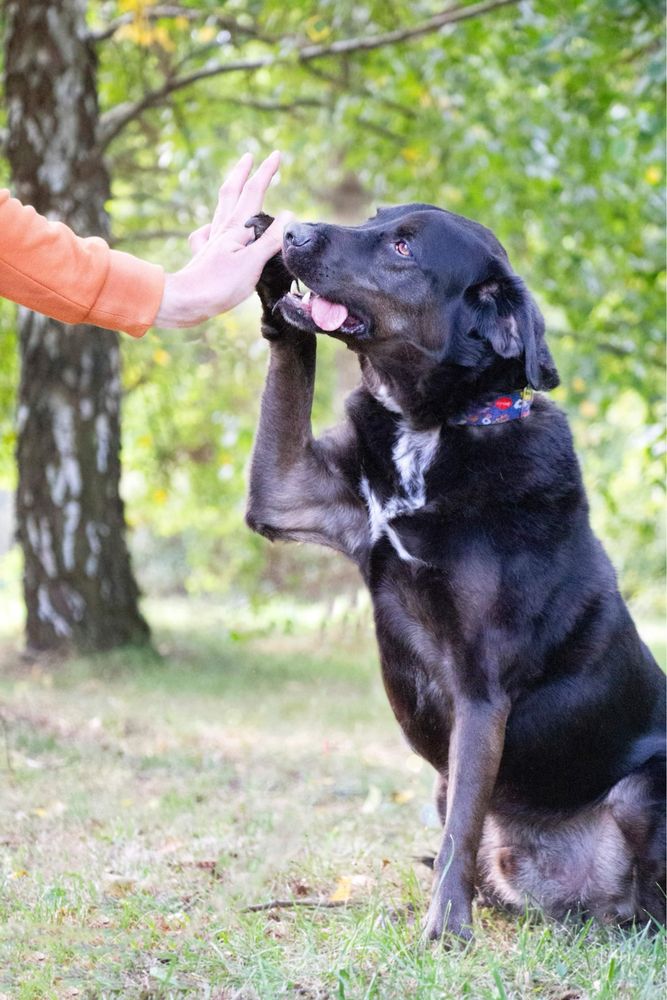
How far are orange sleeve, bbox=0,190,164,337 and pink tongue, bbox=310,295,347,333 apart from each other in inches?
17.2

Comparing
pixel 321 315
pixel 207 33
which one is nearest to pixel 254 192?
pixel 321 315

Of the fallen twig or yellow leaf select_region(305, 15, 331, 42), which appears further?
yellow leaf select_region(305, 15, 331, 42)

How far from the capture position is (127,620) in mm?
7355

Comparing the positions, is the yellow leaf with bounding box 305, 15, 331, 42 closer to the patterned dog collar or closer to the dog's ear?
the dog's ear

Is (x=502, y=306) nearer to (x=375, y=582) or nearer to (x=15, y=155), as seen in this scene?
(x=375, y=582)

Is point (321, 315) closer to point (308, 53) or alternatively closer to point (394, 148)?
point (308, 53)

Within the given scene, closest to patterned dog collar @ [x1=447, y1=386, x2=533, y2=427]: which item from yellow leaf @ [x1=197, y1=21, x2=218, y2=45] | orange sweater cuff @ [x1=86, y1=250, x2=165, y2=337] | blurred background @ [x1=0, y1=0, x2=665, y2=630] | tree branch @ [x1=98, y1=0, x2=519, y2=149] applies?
orange sweater cuff @ [x1=86, y1=250, x2=165, y2=337]

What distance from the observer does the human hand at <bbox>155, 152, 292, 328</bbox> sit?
9.25 ft

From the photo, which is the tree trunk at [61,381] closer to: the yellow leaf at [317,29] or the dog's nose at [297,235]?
the yellow leaf at [317,29]

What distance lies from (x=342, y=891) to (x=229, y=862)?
0.42 metres

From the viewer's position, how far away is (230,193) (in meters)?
3.06

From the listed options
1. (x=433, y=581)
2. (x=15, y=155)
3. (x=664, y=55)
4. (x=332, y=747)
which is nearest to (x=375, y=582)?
(x=433, y=581)

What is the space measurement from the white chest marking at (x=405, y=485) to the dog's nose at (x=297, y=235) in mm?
563

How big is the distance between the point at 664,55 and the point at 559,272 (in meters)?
3.14
